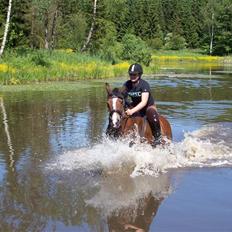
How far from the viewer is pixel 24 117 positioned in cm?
1602

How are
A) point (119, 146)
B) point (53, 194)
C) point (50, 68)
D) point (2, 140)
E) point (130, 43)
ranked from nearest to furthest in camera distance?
point (53, 194)
point (119, 146)
point (2, 140)
point (50, 68)
point (130, 43)

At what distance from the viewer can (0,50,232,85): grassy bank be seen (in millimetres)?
28375

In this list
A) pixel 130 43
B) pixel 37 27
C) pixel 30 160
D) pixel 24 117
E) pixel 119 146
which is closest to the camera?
pixel 119 146

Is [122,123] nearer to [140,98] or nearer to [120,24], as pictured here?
[140,98]

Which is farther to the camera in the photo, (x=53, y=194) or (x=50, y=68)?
(x=50, y=68)

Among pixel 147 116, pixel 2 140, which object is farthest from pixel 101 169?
pixel 2 140

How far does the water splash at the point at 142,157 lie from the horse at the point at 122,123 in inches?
6.5

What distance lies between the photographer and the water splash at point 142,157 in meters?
8.88

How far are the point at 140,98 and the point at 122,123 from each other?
0.68 meters

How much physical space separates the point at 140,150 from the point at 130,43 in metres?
38.0

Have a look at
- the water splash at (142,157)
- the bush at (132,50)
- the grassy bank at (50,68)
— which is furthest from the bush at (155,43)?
the water splash at (142,157)

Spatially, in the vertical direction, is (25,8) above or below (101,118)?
above

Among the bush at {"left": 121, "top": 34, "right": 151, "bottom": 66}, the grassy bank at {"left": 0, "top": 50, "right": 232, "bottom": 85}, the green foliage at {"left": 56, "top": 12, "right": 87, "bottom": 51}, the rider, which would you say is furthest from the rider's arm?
the green foliage at {"left": 56, "top": 12, "right": 87, "bottom": 51}

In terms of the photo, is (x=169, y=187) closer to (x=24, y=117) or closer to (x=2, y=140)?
(x=2, y=140)
